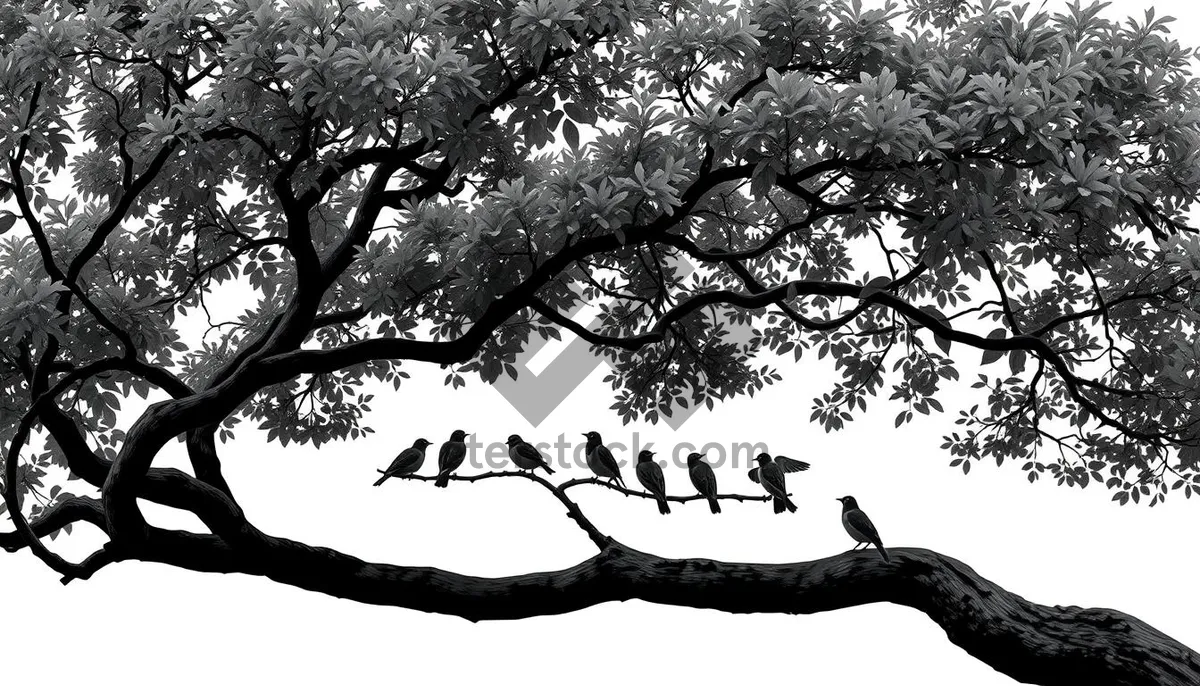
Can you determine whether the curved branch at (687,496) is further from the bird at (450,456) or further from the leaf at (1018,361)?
the leaf at (1018,361)

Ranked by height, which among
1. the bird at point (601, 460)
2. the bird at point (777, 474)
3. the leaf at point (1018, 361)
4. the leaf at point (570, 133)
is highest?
the leaf at point (570, 133)

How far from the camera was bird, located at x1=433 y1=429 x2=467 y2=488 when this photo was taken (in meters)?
10.2

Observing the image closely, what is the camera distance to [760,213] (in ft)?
40.8

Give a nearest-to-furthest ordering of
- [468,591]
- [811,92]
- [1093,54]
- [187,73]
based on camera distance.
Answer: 1. [811,92]
2. [1093,54]
3. [187,73]
4. [468,591]

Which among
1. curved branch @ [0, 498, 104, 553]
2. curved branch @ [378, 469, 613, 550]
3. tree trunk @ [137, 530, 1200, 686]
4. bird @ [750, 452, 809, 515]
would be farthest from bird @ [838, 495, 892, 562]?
curved branch @ [0, 498, 104, 553]

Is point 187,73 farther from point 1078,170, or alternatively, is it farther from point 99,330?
point 1078,170

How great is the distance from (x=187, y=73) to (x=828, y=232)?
6172 millimetres

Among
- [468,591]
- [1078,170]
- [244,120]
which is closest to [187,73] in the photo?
[244,120]

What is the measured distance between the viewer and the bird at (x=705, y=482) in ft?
32.9

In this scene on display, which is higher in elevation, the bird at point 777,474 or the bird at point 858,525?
the bird at point 777,474

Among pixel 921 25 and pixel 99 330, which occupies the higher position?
pixel 921 25

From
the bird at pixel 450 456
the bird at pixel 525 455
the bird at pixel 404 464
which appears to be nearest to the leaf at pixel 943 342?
the bird at pixel 525 455

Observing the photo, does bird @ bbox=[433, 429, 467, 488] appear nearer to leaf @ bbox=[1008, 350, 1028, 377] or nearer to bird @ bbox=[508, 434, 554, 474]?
bird @ bbox=[508, 434, 554, 474]

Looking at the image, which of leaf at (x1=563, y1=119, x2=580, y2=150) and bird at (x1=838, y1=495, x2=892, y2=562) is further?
bird at (x1=838, y1=495, x2=892, y2=562)
